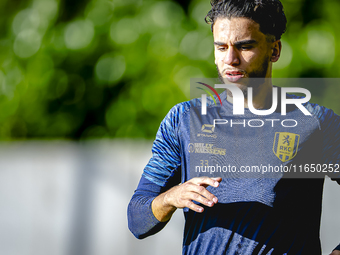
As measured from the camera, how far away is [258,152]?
130 centimetres

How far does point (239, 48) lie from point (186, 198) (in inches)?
22.4

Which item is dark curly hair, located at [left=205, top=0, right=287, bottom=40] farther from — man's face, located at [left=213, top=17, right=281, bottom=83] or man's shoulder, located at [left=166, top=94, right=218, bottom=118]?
man's shoulder, located at [left=166, top=94, right=218, bottom=118]

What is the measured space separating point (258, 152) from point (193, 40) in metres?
1.18

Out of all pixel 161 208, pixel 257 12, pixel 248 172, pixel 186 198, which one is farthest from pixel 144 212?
pixel 257 12

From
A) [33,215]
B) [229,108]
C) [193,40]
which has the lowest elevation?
[33,215]

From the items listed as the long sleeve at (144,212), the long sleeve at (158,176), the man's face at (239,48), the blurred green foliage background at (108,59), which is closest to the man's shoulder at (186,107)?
the long sleeve at (158,176)

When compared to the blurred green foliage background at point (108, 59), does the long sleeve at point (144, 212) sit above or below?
below

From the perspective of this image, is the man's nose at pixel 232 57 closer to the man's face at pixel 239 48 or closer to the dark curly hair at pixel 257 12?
the man's face at pixel 239 48

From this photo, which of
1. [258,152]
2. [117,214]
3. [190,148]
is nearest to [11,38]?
[117,214]

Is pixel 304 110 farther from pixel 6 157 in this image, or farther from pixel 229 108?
pixel 6 157

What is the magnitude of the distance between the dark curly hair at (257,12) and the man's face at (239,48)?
0.06ft

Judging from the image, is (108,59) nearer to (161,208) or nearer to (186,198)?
(161,208)

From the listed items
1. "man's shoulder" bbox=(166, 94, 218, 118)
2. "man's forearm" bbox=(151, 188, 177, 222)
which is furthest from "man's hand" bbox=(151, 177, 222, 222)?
"man's shoulder" bbox=(166, 94, 218, 118)

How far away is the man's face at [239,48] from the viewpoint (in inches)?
49.3
